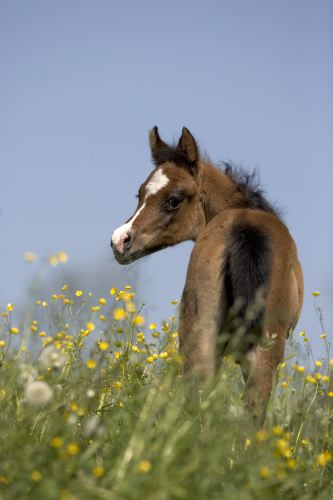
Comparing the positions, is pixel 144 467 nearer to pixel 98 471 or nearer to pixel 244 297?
pixel 98 471

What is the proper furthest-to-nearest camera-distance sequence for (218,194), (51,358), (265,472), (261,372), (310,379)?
(218,194)
(310,379)
(261,372)
(51,358)
(265,472)

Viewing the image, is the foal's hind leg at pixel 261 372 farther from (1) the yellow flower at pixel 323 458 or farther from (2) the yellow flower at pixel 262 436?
(2) the yellow flower at pixel 262 436

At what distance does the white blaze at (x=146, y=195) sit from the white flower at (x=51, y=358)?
3237mm

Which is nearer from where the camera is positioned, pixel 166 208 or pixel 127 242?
pixel 127 242

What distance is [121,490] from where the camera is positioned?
10.9 ft

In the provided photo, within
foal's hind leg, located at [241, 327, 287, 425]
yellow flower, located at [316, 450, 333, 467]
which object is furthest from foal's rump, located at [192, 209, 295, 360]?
yellow flower, located at [316, 450, 333, 467]

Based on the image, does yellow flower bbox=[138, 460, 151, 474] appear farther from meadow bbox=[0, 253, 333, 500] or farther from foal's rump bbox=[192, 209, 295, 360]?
foal's rump bbox=[192, 209, 295, 360]

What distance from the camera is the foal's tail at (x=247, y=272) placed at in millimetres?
5770

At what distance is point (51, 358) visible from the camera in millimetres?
4262

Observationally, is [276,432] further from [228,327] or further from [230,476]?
[228,327]

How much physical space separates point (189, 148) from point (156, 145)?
24.7 inches

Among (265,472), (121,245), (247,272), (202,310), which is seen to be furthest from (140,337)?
(265,472)

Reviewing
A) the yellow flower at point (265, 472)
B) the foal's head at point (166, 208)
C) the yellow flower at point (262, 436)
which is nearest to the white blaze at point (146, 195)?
the foal's head at point (166, 208)

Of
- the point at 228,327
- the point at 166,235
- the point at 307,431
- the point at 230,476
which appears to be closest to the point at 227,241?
the point at 228,327
